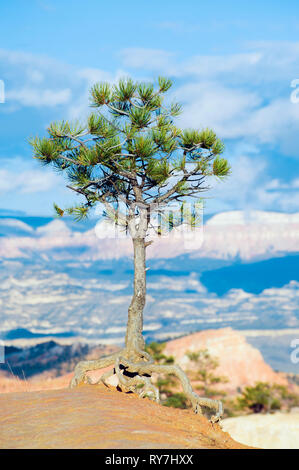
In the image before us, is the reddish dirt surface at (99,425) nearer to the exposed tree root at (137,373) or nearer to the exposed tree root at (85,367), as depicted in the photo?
the exposed tree root at (137,373)

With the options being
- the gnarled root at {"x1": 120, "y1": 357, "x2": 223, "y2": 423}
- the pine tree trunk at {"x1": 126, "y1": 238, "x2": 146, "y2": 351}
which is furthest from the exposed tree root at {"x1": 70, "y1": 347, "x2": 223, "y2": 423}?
the pine tree trunk at {"x1": 126, "y1": 238, "x2": 146, "y2": 351}

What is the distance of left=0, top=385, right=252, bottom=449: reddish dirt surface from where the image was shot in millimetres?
→ 7629

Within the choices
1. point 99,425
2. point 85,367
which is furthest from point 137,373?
point 99,425

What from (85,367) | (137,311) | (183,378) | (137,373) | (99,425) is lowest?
(99,425)

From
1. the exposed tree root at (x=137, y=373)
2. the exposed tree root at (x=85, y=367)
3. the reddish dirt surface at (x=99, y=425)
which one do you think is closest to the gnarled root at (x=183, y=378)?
the exposed tree root at (x=137, y=373)

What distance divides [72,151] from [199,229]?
4.12 m

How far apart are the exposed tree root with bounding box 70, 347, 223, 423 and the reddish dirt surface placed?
51 centimetres

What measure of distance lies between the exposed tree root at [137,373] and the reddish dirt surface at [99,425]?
1.68 feet

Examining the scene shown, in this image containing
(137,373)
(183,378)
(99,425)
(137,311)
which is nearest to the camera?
(99,425)

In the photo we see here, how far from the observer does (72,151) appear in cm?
1369

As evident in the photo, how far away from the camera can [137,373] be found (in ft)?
41.5

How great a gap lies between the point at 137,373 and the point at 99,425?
4.42 m

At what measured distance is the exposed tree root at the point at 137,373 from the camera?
1129cm

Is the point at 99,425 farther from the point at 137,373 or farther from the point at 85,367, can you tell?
the point at 85,367
